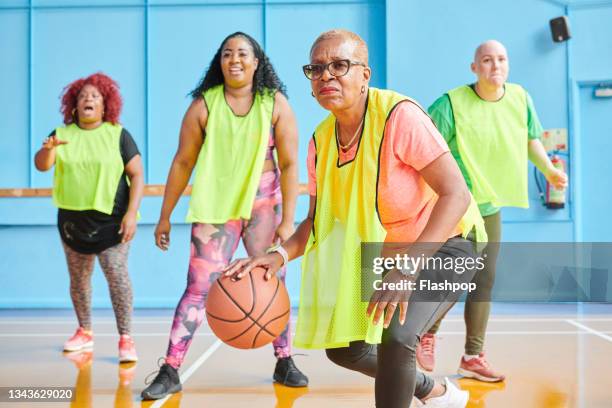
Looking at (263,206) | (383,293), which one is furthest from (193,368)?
(383,293)

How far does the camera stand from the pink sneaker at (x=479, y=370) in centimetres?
386

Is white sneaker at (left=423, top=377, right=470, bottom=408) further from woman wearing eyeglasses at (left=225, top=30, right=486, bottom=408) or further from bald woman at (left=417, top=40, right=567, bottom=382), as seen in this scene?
bald woman at (left=417, top=40, right=567, bottom=382)

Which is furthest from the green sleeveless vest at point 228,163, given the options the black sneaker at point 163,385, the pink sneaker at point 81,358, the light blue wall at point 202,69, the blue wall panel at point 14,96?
the blue wall panel at point 14,96

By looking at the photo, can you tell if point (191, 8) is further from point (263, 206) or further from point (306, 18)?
point (263, 206)

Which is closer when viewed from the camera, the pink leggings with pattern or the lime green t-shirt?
the pink leggings with pattern

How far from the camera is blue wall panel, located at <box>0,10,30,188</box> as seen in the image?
7.96m

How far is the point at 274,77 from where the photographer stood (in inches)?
154

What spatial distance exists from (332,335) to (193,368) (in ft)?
7.12

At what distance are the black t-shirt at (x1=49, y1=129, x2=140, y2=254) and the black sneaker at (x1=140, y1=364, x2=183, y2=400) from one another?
1.27m

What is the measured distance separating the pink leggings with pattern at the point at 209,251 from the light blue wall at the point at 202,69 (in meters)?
4.11

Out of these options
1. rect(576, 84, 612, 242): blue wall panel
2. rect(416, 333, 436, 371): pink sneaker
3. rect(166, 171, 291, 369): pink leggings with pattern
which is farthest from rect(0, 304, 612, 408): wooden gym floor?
rect(576, 84, 612, 242): blue wall panel

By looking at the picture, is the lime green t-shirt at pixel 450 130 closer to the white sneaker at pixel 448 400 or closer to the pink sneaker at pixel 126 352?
the white sneaker at pixel 448 400

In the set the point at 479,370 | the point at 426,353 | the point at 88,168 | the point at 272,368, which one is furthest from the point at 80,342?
the point at 479,370

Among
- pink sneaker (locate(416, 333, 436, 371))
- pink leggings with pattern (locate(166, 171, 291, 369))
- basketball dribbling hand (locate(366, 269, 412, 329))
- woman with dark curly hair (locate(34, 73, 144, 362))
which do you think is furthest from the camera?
woman with dark curly hair (locate(34, 73, 144, 362))
